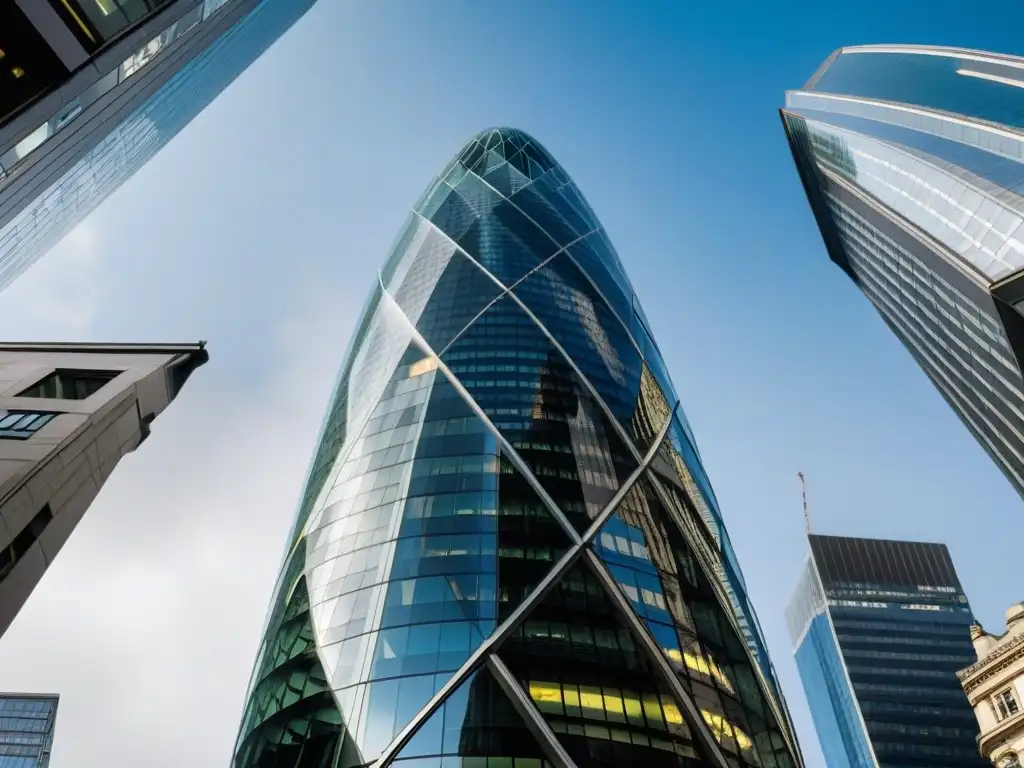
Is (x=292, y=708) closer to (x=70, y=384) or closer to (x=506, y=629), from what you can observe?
(x=506, y=629)

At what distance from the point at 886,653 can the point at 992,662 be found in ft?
278

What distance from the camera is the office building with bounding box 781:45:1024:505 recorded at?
4259cm

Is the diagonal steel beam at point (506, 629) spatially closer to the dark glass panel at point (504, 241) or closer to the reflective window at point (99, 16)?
the dark glass panel at point (504, 241)

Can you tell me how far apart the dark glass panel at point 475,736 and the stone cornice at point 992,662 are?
3196 cm

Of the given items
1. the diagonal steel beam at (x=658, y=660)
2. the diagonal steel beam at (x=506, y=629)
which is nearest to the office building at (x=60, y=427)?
the diagonal steel beam at (x=506, y=629)

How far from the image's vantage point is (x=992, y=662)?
1745 inches

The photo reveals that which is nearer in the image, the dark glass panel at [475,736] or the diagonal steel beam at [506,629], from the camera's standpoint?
the dark glass panel at [475,736]

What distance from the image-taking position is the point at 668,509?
129 feet

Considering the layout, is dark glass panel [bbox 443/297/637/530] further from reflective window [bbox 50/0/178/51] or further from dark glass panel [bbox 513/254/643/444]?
reflective window [bbox 50/0/178/51]

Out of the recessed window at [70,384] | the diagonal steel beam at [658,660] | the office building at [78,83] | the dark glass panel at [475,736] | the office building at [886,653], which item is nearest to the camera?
the office building at [78,83]

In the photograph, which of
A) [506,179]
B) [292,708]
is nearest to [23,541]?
[292,708]

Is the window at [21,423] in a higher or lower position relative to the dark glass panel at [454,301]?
lower

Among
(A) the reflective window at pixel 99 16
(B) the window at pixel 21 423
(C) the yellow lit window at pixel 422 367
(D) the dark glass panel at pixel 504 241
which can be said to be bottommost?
(B) the window at pixel 21 423

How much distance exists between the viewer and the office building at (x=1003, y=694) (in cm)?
4116
